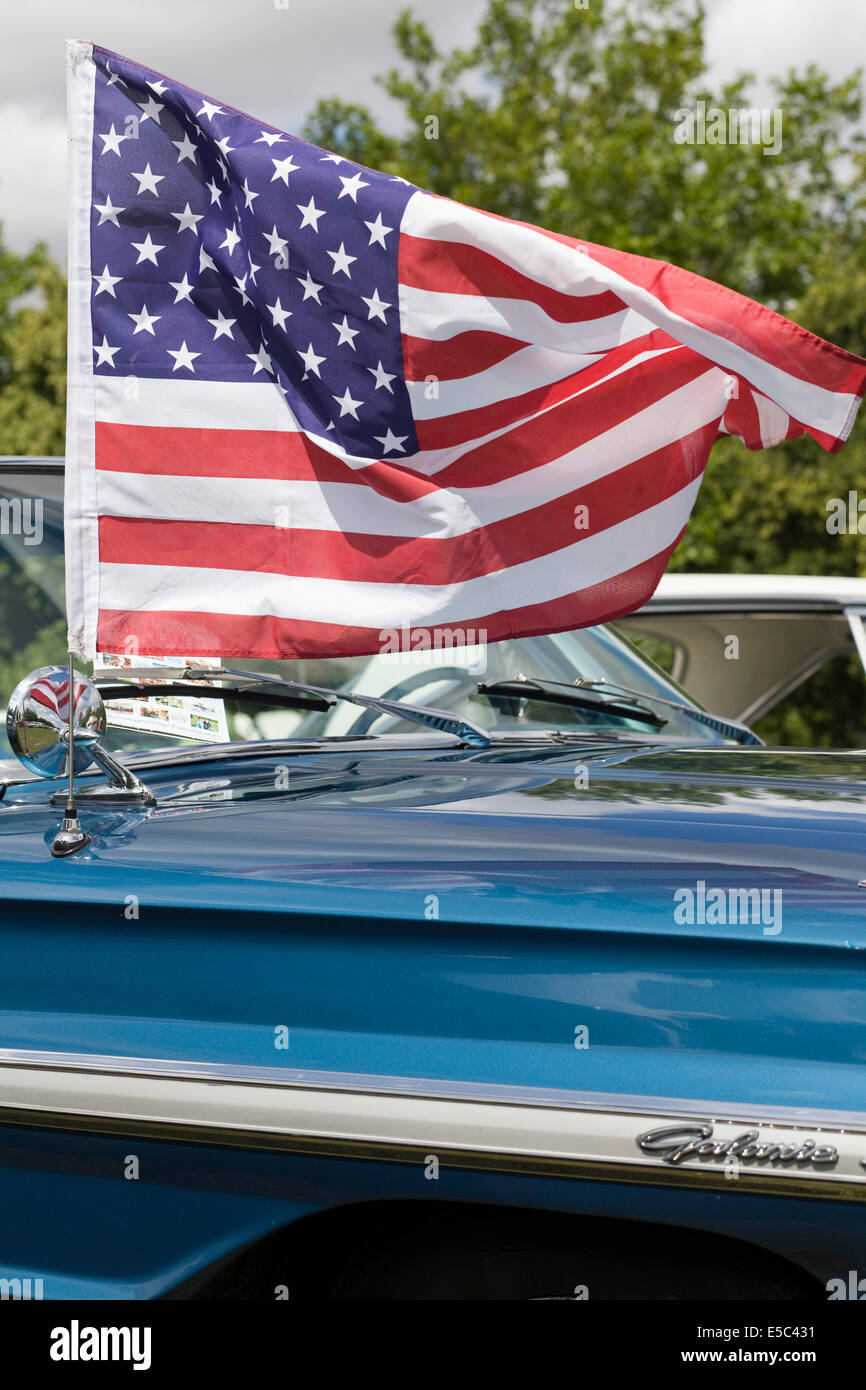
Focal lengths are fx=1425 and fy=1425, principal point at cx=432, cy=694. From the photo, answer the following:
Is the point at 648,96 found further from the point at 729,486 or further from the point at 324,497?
the point at 324,497

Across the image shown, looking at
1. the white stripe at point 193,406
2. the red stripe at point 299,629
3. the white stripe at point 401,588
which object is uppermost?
the white stripe at point 193,406

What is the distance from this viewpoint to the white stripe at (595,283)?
2660mm

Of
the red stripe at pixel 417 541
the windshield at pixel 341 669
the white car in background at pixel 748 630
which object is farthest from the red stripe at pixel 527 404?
the white car in background at pixel 748 630

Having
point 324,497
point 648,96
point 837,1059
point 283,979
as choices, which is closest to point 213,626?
point 324,497

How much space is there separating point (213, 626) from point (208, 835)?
66cm

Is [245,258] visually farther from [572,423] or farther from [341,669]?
[341,669]

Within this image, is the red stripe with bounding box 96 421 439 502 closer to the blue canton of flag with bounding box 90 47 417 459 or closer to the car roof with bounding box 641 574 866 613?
the blue canton of flag with bounding box 90 47 417 459

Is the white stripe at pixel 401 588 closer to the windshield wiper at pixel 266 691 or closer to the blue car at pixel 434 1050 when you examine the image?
the windshield wiper at pixel 266 691

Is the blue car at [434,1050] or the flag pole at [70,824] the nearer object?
the blue car at [434,1050]

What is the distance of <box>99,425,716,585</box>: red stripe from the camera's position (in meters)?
2.54

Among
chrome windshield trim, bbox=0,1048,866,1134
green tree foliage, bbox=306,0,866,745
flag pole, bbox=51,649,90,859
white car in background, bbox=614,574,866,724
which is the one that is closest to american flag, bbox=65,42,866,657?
flag pole, bbox=51,649,90,859

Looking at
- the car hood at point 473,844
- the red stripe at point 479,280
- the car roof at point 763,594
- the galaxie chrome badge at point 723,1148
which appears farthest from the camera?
the car roof at point 763,594

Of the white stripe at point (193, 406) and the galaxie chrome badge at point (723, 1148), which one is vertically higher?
the white stripe at point (193, 406)

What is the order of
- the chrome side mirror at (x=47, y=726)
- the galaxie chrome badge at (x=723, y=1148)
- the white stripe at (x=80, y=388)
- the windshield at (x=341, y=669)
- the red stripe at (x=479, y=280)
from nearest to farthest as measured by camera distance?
the galaxie chrome badge at (x=723, y=1148) < the chrome side mirror at (x=47, y=726) < the white stripe at (x=80, y=388) < the red stripe at (x=479, y=280) < the windshield at (x=341, y=669)
